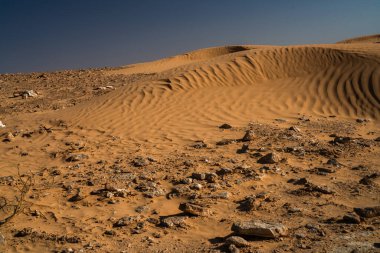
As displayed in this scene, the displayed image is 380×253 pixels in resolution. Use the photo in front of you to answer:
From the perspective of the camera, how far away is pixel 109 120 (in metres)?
Result: 7.56

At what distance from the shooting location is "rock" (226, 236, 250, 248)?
2709 millimetres

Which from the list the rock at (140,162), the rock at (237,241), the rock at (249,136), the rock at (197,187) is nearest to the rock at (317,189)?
the rock at (197,187)

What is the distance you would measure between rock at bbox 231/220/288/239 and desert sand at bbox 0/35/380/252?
0.01m

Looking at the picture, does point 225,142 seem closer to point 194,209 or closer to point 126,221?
point 194,209

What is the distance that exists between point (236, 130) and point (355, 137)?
2.04 m

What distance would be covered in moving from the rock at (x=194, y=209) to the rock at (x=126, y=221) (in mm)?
476

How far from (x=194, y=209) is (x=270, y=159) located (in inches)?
66.4

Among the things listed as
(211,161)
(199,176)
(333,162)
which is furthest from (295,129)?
(199,176)

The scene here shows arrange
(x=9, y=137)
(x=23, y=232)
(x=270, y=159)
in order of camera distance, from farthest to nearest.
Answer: (x=9, y=137) → (x=270, y=159) → (x=23, y=232)

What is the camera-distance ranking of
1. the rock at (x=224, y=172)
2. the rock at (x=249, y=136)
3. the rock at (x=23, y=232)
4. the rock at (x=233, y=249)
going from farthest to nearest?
the rock at (x=249, y=136)
the rock at (x=224, y=172)
the rock at (x=23, y=232)
the rock at (x=233, y=249)

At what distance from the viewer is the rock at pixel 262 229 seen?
2.81 meters

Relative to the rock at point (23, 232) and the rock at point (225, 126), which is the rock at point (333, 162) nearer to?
the rock at point (225, 126)

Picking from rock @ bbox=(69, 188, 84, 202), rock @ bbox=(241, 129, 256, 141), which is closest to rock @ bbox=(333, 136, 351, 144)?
rock @ bbox=(241, 129, 256, 141)

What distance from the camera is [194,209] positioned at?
3.35m
